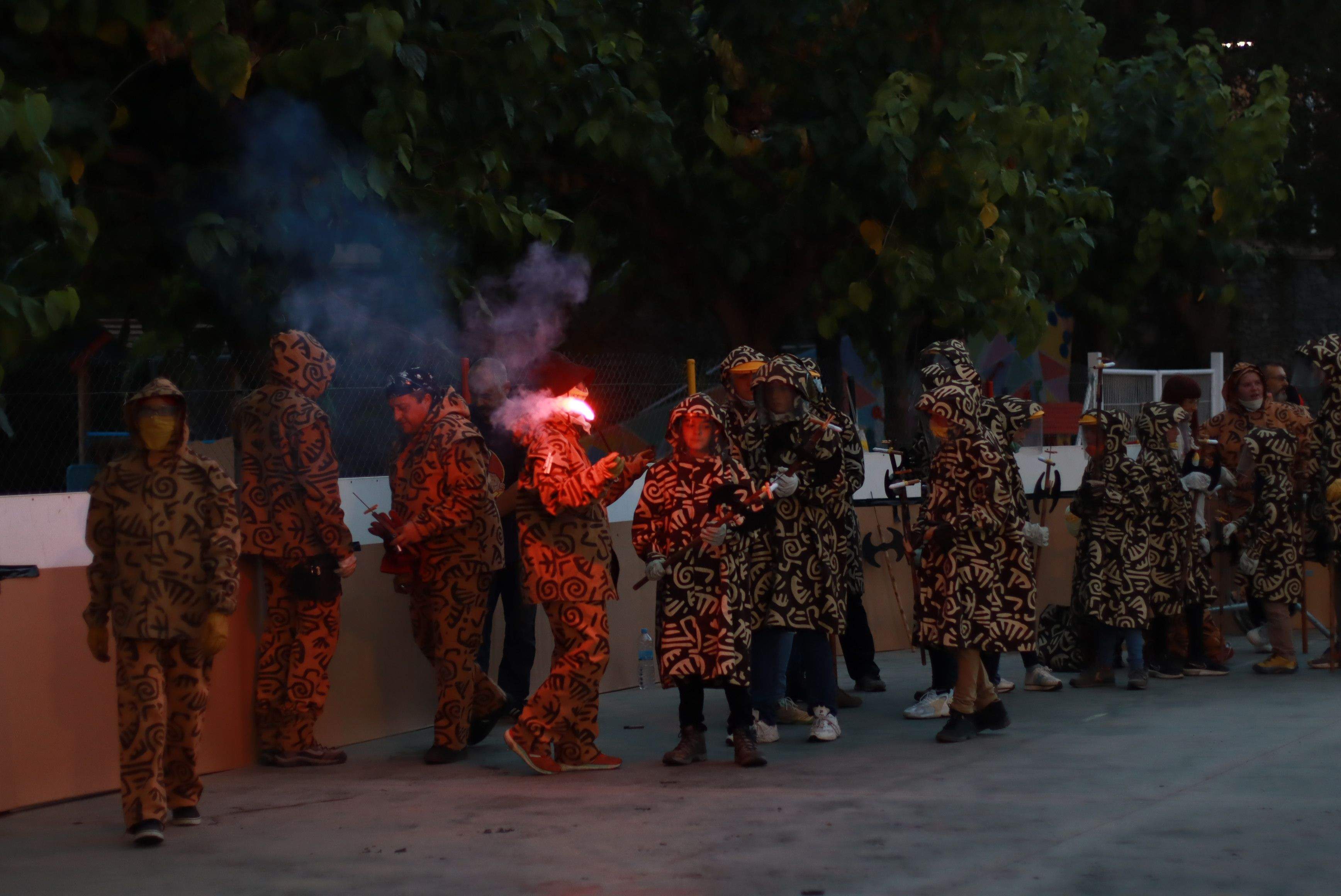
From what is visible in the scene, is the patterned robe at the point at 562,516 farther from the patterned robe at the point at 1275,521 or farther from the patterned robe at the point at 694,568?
the patterned robe at the point at 1275,521

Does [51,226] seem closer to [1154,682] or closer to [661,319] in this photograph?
[1154,682]

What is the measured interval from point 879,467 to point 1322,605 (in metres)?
4.12

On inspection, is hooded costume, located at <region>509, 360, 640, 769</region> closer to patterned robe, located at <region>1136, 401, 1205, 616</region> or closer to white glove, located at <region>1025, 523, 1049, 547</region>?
white glove, located at <region>1025, 523, 1049, 547</region>

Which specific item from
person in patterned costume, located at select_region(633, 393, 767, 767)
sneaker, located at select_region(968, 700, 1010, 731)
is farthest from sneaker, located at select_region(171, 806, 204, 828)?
sneaker, located at select_region(968, 700, 1010, 731)

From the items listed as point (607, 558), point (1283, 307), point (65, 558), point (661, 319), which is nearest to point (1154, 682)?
point (607, 558)

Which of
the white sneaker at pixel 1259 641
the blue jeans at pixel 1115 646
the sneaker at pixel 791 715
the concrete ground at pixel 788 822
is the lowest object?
the concrete ground at pixel 788 822

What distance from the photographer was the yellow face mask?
7.05 metres

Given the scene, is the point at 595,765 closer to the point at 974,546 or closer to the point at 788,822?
the point at 788,822

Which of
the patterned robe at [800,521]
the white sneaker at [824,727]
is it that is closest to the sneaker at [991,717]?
the white sneaker at [824,727]

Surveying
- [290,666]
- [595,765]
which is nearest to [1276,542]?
[595,765]

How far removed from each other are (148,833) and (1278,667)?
7.96 meters

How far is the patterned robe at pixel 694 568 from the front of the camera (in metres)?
8.11

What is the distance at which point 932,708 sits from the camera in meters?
9.84

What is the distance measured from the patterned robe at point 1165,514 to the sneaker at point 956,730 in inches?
105
